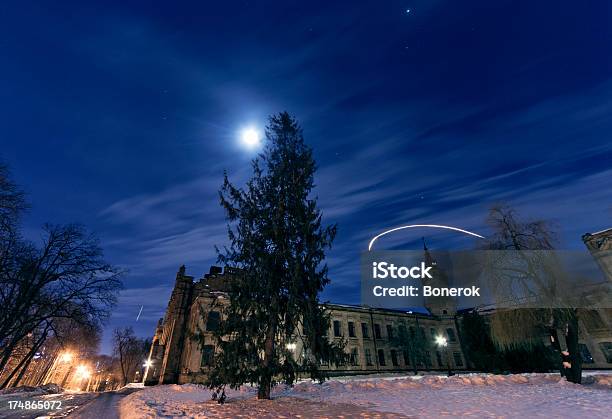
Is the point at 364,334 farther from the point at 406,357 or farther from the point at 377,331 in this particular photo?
the point at 406,357

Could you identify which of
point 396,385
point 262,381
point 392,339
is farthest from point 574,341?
point 392,339

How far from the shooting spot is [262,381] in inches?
423

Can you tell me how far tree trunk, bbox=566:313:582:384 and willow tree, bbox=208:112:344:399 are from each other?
12666mm

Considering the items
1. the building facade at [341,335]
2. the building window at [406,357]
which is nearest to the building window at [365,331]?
the building facade at [341,335]

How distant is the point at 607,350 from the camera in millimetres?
28922

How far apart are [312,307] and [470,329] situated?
106ft

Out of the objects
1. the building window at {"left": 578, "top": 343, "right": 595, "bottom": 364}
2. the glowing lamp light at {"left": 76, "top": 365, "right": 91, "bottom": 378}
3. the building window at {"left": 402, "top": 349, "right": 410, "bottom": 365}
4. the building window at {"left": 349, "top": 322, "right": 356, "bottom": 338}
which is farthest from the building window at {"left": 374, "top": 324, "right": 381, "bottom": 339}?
the glowing lamp light at {"left": 76, "top": 365, "right": 91, "bottom": 378}

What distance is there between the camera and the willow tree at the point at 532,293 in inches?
565

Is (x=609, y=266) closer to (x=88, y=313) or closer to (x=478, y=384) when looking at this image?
(x=478, y=384)

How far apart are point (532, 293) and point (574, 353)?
133 inches

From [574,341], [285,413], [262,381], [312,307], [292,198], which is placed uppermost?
[292,198]

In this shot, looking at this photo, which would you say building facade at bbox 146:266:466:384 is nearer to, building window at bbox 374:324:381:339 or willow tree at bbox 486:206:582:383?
building window at bbox 374:324:381:339

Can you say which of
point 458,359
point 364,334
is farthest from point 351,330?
point 458,359

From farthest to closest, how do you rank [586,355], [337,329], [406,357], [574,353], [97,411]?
[406,357] → [337,329] → [586,355] → [574,353] → [97,411]
